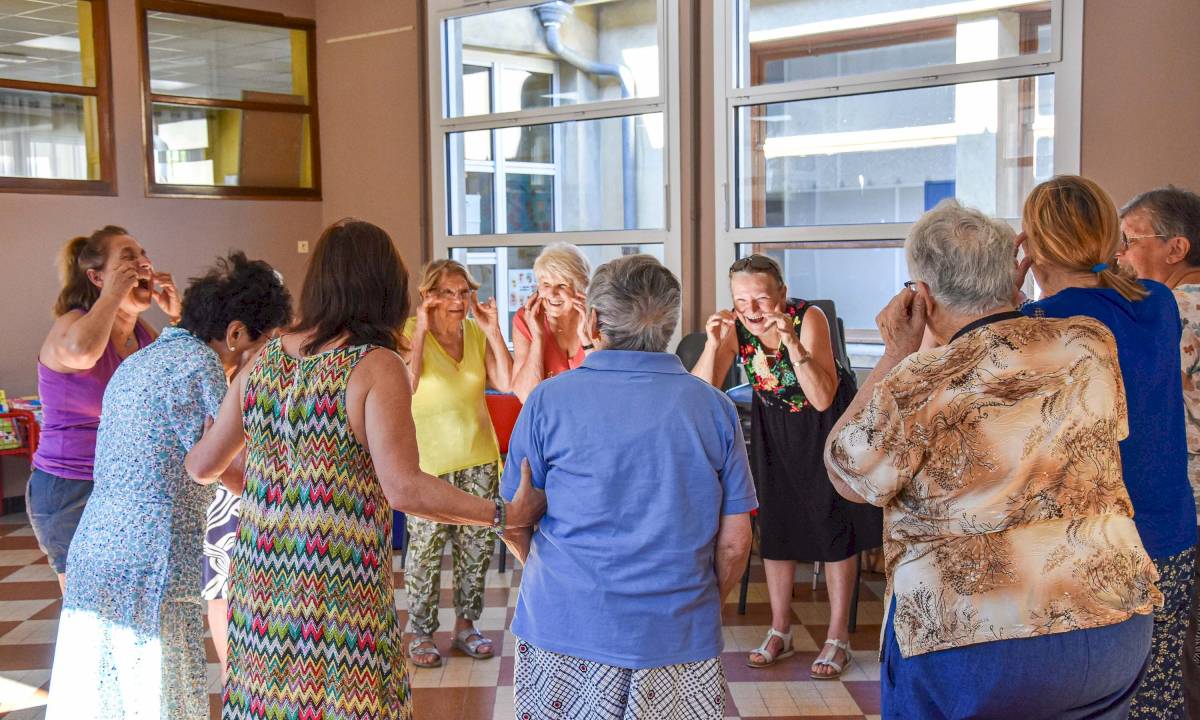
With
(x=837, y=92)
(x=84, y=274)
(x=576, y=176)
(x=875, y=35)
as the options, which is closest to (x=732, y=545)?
(x=84, y=274)

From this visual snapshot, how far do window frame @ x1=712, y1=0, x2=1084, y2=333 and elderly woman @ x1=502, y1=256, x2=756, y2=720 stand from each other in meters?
3.74

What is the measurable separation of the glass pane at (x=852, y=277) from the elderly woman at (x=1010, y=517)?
4154 millimetres

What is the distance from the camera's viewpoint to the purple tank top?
3.21 metres

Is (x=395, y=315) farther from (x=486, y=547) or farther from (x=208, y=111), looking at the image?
(x=208, y=111)

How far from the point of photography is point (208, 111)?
748cm

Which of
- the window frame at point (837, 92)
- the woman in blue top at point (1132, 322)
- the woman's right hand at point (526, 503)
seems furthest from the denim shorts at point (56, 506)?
the window frame at point (837, 92)

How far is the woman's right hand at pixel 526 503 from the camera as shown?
2029 mm

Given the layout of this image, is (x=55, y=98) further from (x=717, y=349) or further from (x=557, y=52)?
(x=717, y=349)

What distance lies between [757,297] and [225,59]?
5.48m

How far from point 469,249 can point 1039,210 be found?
18.1ft

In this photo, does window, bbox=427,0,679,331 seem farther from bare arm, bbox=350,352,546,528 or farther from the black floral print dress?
bare arm, bbox=350,352,546,528

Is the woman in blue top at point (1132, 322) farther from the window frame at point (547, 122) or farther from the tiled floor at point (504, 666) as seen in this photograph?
the window frame at point (547, 122)

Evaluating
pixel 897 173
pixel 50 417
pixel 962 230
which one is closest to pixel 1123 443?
pixel 962 230

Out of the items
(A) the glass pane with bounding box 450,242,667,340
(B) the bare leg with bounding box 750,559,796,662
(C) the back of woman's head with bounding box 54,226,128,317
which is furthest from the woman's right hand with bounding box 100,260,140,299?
(A) the glass pane with bounding box 450,242,667,340
